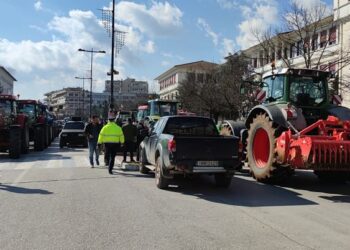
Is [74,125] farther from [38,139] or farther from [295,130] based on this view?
[295,130]

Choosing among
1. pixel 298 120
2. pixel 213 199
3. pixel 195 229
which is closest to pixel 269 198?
pixel 213 199

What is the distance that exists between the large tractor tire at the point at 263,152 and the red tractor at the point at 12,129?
10.9 m

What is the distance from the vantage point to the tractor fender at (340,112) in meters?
12.5

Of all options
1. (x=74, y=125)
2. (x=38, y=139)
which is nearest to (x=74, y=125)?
(x=74, y=125)

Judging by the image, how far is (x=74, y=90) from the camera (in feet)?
441

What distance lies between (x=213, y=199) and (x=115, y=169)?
659cm

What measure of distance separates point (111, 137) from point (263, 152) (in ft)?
15.8

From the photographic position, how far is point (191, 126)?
44.4 ft

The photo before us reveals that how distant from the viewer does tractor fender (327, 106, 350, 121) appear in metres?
12.5

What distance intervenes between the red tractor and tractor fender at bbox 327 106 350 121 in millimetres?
13059

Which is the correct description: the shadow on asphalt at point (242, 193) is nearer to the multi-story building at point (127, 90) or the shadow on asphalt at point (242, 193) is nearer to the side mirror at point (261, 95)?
the side mirror at point (261, 95)

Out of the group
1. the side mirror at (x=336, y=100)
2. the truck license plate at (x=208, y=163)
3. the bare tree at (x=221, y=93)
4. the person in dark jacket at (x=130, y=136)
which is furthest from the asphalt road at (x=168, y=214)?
the bare tree at (x=221, y=93)

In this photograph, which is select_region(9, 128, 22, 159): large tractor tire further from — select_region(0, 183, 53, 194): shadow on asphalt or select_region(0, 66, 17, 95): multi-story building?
select_region(0, 66, 17, 95): multi-story building

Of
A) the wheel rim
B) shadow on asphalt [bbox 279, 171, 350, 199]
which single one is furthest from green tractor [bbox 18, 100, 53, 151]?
shadow on asphalt [bbox 279, 171, 350, 199]
